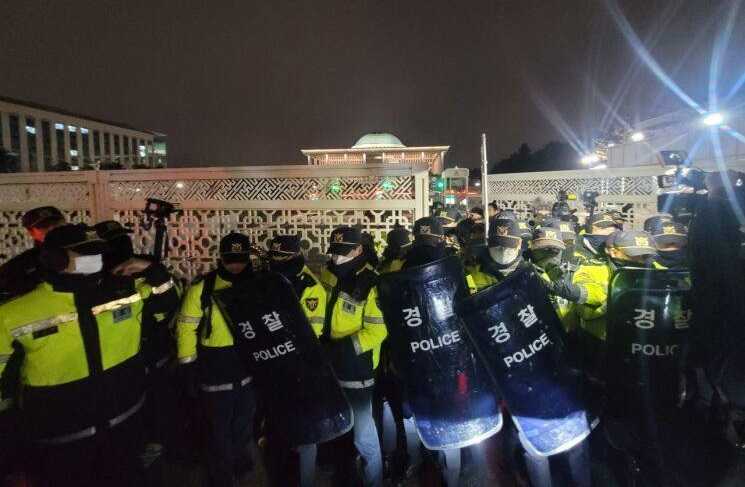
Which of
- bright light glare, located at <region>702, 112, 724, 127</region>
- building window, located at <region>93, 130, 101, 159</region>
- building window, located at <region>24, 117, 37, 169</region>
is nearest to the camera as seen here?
bright light glare, located at <region>702, 112, 724, 127</region>

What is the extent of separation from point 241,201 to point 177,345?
3931mm

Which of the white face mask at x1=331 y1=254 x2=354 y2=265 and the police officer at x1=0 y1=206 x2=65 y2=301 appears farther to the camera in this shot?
the white face mask at x1=331 y1=254 x2=354 y2=265

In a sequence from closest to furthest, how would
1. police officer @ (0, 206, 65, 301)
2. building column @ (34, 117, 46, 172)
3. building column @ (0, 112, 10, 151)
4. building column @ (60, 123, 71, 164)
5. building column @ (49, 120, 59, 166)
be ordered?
police officer @ (0, 206, 65, 301), building column @ (0, 112, 10, 151), building column @ (34, 117, 46, 172), building column @ (49, 120, 59, 166), building column @ (60, 123, 71, 164)

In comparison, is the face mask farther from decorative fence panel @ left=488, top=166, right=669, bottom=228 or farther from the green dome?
the green dome

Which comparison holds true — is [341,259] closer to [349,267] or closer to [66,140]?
[349,267]

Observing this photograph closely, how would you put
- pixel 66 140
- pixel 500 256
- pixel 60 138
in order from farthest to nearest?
pixel 60 138
pixel 66 140
pixel 500 256

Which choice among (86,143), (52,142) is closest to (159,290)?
(52,142)

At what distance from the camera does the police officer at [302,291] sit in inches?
116

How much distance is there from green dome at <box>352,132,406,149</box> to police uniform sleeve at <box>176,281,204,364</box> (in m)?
28.9

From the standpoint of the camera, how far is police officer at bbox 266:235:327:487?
9.67 ft

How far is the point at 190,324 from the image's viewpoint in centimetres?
301

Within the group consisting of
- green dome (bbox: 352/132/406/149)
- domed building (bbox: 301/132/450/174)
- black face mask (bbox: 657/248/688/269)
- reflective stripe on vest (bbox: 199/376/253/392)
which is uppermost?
green dome (bbox: 352/132/406/149)

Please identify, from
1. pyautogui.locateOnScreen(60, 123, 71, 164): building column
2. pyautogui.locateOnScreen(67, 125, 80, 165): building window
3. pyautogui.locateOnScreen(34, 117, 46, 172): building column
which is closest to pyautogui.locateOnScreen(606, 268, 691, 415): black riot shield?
pyautogui.locateOnScreen(34, 117, 46, 172): building column

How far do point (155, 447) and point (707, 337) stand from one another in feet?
13.5
